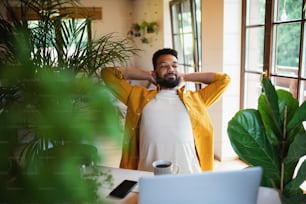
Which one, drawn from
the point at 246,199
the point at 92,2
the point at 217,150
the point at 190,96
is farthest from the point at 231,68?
the point at 92,2

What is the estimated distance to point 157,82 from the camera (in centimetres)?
186

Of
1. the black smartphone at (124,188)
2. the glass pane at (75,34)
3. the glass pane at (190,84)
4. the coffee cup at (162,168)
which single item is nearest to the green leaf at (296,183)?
the coffee cup at (162,168)

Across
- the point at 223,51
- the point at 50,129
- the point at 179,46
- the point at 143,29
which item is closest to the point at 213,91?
the point at 223,51

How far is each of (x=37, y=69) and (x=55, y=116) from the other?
0.06 meters

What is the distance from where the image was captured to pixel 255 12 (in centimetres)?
300

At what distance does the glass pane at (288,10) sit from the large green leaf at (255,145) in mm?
1870

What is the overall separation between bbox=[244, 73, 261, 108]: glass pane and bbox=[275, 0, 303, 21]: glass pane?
0.62m

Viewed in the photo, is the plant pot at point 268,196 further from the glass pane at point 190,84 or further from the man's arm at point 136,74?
the glass pane at point 190,84

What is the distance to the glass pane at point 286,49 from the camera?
2.52 m

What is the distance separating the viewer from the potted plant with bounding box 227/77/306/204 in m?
→ 0.92

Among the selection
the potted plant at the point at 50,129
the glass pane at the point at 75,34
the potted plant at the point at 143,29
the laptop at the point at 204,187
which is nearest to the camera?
the potted plant at the point at 50,129

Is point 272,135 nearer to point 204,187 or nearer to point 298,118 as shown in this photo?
point 298,118

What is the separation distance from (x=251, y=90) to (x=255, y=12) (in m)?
0.78

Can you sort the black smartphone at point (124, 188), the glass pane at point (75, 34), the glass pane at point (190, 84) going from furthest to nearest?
the glass pane at point (190, 84)
the glass pane at point (75, 34)
the black smartphone at point (124, 188)
